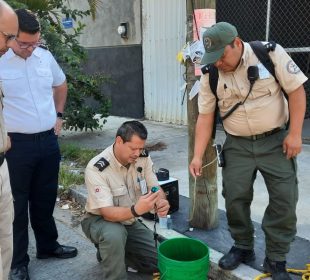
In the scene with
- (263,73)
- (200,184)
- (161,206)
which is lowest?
(200,184)

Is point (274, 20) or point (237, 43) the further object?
point (274, 20)

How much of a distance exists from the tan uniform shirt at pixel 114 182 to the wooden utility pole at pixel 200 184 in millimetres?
570

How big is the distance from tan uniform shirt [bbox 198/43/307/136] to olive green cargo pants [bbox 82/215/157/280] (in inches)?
43.6

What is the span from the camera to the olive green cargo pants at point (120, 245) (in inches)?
113

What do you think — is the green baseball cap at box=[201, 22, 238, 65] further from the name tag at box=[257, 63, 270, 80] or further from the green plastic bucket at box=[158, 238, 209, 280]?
the green plastic bucket at box=[158, 238, 209, 280]

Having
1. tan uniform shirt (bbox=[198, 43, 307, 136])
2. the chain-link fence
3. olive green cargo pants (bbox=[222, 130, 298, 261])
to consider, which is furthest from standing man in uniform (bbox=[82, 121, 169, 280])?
the chain-link fence

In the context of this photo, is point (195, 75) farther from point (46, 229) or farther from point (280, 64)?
point (46, 229)

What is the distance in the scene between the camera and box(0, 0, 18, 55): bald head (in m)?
2.04

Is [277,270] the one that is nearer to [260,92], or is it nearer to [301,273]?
[301,273]

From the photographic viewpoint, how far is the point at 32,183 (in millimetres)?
3268

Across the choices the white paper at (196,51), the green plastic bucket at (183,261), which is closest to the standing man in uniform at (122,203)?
the green plastic bucket at (183,261)

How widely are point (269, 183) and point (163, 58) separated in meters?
5.97

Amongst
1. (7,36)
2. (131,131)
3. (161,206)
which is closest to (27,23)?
(7,36)

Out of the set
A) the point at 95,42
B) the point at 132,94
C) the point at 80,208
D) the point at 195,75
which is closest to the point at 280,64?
the point at 195,75
